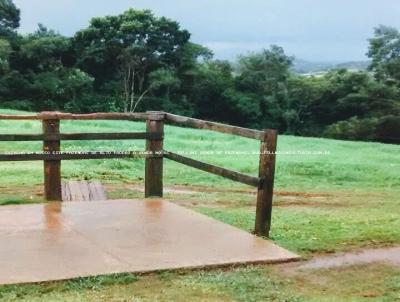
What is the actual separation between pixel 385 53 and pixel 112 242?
45.9 metres

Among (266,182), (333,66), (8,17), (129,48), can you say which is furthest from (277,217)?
(333,66)

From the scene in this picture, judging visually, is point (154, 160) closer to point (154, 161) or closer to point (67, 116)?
point (154, 161)

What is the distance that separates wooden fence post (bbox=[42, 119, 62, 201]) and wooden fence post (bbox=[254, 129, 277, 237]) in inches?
103

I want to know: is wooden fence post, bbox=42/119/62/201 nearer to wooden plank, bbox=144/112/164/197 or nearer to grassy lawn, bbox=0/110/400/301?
grassy lawn, bbox=0/110/400/301

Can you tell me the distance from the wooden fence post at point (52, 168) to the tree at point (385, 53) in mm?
42056

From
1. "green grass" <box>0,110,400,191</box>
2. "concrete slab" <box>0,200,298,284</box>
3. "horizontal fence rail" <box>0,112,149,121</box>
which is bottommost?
"green grass" <box>0,110,400,191</box>

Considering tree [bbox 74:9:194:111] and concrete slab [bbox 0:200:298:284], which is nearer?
concrete slab [bbox 0:200:298:284]

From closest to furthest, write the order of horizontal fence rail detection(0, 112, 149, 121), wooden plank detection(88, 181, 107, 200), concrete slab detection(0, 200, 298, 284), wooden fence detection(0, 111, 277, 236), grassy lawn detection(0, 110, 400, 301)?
grassy lawn detection(0, 110, 400, 301) → concrete slab detection(0, 200, 298, 284) → wooden fence detection(0, 111, 277, 236) → horizontal fence rail detection(0, 112, 149, 121) → wooden plank detection(88, 181, 107, 200)

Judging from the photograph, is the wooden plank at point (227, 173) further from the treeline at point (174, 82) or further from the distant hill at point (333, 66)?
the distant hill at point (333, 66)

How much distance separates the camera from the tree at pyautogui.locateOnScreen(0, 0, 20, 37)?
45.7 m

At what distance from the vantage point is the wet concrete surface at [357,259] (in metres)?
5.68

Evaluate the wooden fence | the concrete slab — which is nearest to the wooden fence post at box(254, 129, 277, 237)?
the wooden fence

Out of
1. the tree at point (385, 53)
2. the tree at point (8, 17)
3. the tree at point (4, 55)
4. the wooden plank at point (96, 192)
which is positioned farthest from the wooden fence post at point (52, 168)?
the tree at point (385, 53)

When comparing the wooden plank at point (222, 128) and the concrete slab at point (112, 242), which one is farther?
A: the wooden plank at point (222, 128)
